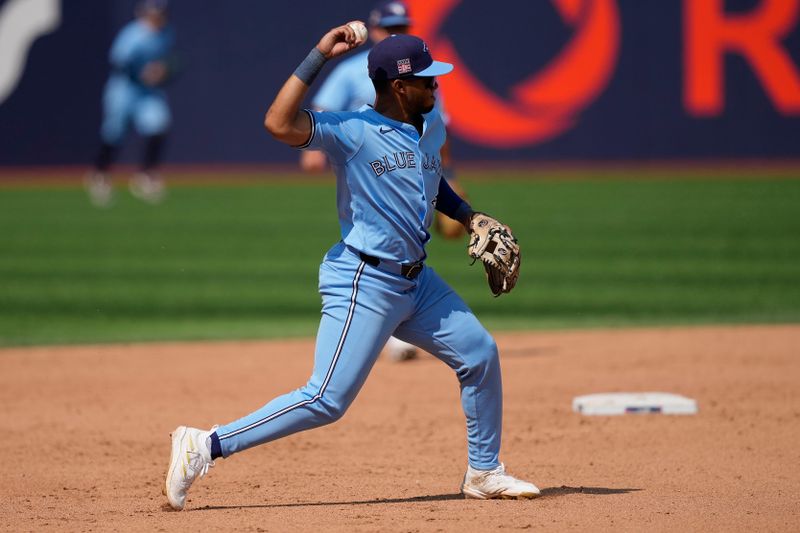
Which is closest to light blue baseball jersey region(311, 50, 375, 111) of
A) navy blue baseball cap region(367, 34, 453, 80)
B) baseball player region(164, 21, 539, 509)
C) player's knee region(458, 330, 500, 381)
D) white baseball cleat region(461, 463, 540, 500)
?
baseball player region(164, 21, 539, 509)

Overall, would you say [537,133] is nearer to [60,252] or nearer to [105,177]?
[105,177]

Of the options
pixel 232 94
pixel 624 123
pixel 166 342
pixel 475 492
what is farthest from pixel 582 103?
pixel 475 492

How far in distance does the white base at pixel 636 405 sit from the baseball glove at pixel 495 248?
212 cm

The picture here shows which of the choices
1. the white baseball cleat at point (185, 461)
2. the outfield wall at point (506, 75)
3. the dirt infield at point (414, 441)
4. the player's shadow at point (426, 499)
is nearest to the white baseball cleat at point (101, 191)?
the outfield wall at point (506, 75)

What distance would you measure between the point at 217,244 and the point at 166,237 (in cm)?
91

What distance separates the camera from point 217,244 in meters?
14.4

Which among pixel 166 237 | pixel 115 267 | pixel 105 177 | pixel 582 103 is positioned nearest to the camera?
pixel 115 267

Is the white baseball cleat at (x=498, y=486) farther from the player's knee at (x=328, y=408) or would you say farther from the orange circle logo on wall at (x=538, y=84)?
the orange circle logo on wall at (x=538, y=84)

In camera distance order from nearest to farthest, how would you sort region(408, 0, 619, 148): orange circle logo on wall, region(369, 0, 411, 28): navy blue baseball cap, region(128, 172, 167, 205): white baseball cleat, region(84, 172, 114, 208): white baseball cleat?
region(369, 0, 411, 28): navy blue baseball cap
region(84, 172, 114, 208): white baseball cleat
region(128, 172, 167, 205): white baseball cleat
region(408, 0, 619, 148): orange circle logo on wall

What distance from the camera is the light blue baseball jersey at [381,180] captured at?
461 cm

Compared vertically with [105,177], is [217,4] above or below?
above

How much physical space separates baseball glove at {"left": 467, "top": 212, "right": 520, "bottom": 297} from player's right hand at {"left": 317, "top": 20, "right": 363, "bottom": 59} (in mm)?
901

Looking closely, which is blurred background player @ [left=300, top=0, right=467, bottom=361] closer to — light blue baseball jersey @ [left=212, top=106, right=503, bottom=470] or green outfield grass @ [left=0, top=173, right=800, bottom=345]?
green outfield grass @ [left=0, top=173, right=800, bottom=345]

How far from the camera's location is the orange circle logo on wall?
69.3 feet
